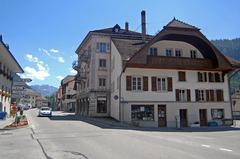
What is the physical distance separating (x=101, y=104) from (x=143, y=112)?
12315 millimetres

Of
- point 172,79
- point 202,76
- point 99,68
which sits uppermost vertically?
point 99,68

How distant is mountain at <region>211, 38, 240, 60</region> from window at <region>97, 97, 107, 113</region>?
13853 centimetres

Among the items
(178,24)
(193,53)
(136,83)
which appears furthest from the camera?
(193,53)

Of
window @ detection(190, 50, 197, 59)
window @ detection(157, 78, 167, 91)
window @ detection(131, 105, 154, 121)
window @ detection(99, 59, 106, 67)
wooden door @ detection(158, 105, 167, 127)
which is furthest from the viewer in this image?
window @ detection(99, 59, 106, 67)

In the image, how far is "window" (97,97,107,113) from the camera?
43875mm

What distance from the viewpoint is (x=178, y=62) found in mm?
34656

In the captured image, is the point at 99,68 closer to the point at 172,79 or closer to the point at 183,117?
the point at 172,79

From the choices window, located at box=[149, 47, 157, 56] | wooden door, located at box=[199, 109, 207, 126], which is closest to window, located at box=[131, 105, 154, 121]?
wooden door, located at box=[199, 109, 207, 126]

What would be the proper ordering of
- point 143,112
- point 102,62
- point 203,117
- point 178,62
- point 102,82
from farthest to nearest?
1. point 102,62
2. point 102,82
3. point 203,117
4. point 178,62
5. point 143,112

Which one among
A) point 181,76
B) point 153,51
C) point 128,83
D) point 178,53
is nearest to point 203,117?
point 181,76

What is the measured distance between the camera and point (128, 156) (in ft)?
32.8

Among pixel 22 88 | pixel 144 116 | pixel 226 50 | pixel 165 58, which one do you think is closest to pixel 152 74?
pixel 165 58

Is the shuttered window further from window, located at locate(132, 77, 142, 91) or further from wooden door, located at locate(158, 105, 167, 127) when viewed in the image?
window, located at locate(132, 77, 142, 91)

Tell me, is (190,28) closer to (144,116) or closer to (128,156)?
(144,116)
